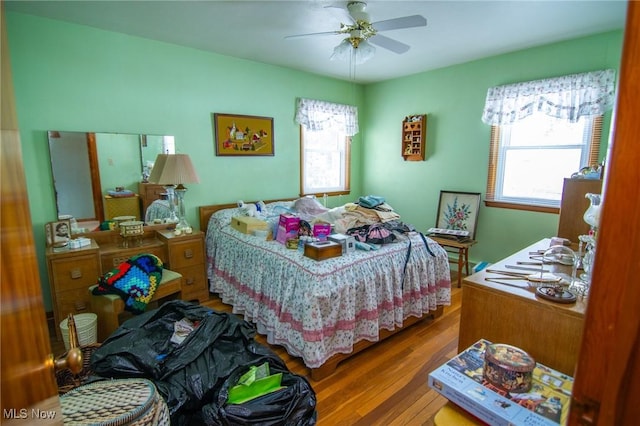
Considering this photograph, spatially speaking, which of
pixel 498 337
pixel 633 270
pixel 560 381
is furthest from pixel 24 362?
pixel 498 337

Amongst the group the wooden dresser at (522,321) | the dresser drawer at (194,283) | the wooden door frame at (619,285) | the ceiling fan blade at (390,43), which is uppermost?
the ceiling fan blade at (390,43)

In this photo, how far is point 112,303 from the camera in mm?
2219

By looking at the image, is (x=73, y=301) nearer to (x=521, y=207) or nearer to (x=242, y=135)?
(x=242, y=135)

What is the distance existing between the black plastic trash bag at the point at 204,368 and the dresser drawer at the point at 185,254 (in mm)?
1085

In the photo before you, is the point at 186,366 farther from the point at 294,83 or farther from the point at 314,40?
the point at 294,83

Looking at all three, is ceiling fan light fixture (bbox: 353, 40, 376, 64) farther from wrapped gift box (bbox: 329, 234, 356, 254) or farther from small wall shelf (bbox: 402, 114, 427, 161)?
small wall shelf (bbox: 402, 114, 427, 161)

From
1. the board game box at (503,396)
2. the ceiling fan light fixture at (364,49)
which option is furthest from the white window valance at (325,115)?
the board game box at (503,396)

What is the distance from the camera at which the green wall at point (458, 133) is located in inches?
122

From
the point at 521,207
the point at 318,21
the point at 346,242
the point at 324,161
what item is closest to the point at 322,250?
the point at 346,242

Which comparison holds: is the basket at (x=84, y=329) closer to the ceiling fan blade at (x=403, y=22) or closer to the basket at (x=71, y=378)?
the basket at (x=71, y=378)

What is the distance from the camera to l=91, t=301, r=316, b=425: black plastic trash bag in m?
1.42

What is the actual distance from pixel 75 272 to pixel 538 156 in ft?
14.5

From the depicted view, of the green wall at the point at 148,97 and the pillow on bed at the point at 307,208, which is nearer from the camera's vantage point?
the green wall at the point at 148,97

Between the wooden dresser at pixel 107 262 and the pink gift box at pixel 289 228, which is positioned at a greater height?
the pink gift box at pixel 289 228
